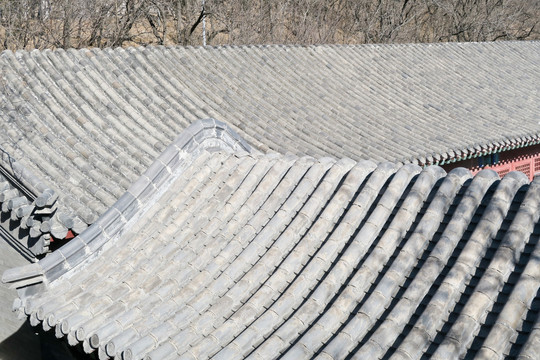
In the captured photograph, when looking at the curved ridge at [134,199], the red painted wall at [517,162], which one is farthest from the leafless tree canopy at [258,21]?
the curved ridge at [134,199]

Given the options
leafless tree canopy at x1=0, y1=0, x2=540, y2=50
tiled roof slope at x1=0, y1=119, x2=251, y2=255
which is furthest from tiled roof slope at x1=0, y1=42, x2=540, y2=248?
leafless tree canopy at x1=0, y1=0, x2=540, y2=50

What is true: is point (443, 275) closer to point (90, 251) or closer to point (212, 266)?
point (212, 266)

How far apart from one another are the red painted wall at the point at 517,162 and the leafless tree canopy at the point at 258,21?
31.1 ft

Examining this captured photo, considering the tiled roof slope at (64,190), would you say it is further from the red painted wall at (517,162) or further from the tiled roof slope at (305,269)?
the red painted wall at (517,162)

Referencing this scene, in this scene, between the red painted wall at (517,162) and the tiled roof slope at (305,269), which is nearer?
the tiled roof slope at (305,269)

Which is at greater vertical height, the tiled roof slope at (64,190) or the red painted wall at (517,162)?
the red painted wall at (517,162)

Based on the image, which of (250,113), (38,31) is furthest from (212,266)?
(38,31)

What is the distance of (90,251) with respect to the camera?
16.1ft

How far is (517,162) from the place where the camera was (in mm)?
12875

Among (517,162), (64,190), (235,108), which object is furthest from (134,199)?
(517,162)

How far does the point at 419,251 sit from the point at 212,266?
1.52 meters

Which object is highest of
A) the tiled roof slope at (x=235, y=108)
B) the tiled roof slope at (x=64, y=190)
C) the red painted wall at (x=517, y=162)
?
the red painted wall at (x=517, y=162)

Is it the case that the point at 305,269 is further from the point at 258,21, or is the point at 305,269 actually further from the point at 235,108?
the point at 258,21

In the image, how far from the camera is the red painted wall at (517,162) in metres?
11.9
